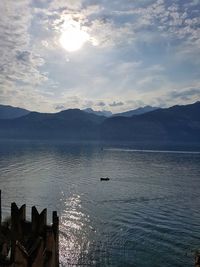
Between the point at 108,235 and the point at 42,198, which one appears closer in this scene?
the point at 108,235

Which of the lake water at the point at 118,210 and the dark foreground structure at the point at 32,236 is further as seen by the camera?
the lake water at the point at 118,210

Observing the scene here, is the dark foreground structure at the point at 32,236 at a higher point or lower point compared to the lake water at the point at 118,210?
higher

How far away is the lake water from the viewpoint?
52250 mm

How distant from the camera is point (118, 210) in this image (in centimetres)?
7762

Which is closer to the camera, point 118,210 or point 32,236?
point 32,236

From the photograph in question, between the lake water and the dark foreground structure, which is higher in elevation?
the dark foreground structure

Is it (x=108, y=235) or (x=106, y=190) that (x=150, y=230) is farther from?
(x=106, y=190)

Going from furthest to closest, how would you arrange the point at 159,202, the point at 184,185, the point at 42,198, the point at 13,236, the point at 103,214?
the point at 184,185, the point at 42,198, the point at 159,202, the point at 103,214, the point at 13,236

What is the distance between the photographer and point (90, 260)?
4966cm

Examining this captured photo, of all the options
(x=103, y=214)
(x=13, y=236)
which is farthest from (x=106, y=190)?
(x=13, y=236)

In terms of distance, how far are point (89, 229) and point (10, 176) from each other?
69.6 metres

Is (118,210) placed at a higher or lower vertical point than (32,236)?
lower

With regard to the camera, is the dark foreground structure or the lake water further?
the lake water

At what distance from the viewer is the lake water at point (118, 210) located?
52.2 m
